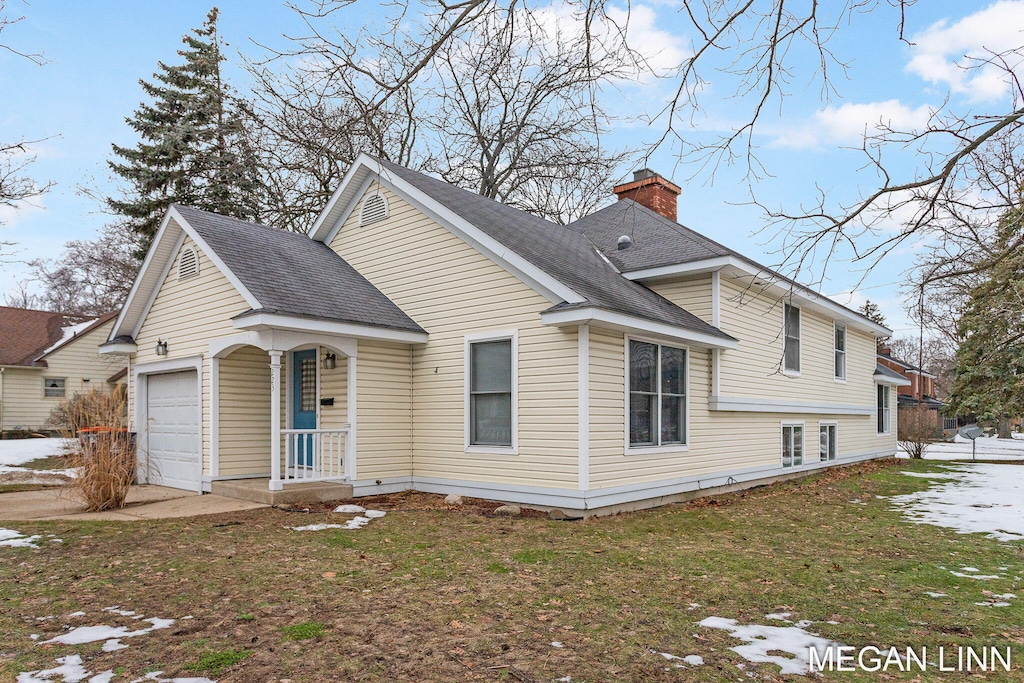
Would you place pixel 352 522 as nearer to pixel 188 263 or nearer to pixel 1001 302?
pixel 188 263

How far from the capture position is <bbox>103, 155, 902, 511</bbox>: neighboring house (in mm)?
9438

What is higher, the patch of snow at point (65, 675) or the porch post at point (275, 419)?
the porch post at point (275, 419)

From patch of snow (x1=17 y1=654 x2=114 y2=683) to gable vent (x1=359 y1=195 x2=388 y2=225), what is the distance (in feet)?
29.8

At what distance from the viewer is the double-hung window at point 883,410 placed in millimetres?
21609

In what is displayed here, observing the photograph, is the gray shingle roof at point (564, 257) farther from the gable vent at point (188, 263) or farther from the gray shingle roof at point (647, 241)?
the gable vent at point (188, 263)

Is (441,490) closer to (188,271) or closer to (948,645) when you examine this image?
(188,271)

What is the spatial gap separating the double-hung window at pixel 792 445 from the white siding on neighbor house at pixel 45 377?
76.5 ft

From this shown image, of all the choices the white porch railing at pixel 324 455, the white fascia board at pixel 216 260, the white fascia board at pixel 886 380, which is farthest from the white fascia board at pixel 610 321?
the white fascia board at pixel 886 380

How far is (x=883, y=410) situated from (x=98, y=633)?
74.4 ft

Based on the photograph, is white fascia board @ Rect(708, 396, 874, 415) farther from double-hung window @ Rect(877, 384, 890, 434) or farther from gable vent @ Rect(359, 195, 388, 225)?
gable vent @ Rect(359, 195, 388, 225)

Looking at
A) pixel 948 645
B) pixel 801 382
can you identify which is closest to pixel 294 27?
pixel 948 645

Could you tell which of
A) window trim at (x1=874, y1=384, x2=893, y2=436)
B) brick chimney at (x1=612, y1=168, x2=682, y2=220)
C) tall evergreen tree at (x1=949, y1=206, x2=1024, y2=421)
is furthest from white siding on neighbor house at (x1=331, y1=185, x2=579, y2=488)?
window trim at (x1=874, y1=384, x2=893, y2=436)

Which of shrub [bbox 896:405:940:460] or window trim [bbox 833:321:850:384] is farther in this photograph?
shrub [bbox 896:405:940:460]

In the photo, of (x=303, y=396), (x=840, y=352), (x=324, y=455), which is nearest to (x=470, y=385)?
(x=324, y=455)
